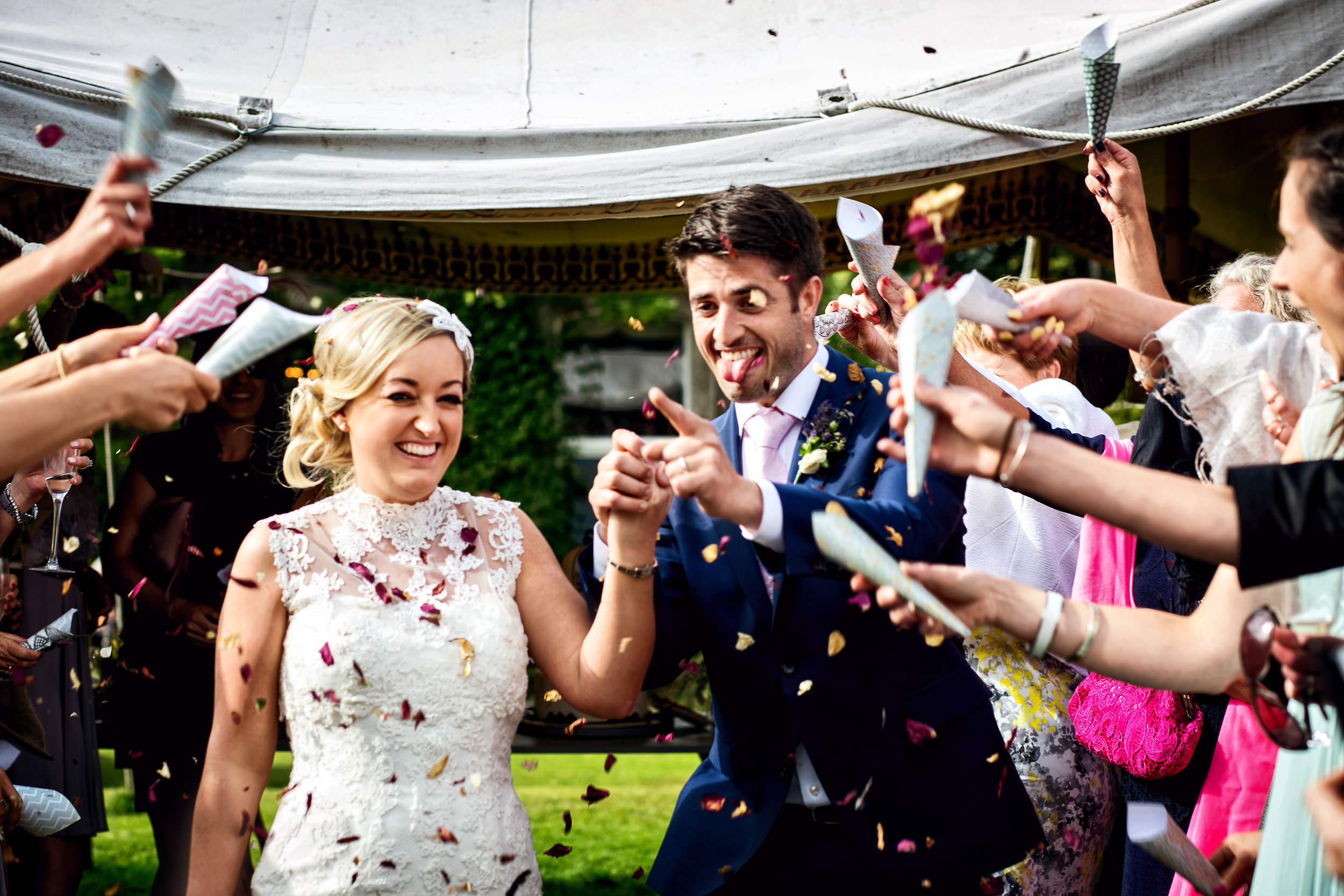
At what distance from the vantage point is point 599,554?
2.56 meters

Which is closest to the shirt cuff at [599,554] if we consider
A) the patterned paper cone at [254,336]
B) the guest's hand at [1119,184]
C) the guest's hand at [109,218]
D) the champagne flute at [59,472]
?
the patterned paper cone at [254,336]

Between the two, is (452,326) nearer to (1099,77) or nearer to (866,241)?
(866,241)

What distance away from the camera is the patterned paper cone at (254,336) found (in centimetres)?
202

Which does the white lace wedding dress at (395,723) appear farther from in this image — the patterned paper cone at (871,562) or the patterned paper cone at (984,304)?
the patterned paper cone at (984,304)

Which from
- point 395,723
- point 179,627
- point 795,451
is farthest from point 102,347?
point 179,627

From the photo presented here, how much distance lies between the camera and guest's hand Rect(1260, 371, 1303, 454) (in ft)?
6.68

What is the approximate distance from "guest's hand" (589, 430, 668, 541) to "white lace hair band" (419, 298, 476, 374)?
0.66 meters

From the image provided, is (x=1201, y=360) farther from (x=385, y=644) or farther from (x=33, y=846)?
(x=33, y=846)

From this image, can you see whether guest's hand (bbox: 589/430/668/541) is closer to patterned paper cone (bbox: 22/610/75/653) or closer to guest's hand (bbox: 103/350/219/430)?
guest's hand (bbox: 103/350/219/430)

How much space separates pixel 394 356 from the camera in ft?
8.67

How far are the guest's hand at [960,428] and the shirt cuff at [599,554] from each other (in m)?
0.85

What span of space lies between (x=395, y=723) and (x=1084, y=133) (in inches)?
101

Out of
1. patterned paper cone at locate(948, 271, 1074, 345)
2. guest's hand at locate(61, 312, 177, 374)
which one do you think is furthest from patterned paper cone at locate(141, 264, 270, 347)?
patterned paper cone at locate(948, 271, 1074, 345)

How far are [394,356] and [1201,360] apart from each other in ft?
5.45
